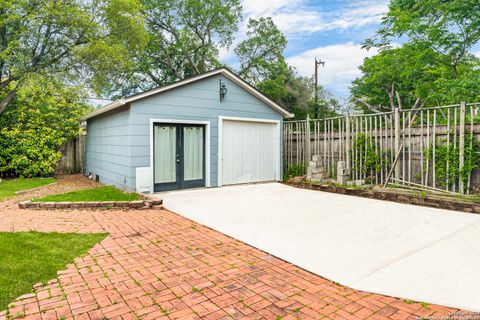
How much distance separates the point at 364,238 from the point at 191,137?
5.52 meters

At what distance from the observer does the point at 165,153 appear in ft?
26.1

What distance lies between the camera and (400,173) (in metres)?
7.47

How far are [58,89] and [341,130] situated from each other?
10.8 metres

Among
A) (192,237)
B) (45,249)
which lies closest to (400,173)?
(192,237)

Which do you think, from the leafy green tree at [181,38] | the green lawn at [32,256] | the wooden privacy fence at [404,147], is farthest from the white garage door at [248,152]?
the leafy green tree at [181,38]

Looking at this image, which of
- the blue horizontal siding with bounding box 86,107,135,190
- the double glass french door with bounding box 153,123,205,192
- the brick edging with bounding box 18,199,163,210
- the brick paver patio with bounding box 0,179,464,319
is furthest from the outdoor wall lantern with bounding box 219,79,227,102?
the brick paver patio with bounding box 0,179,464,319

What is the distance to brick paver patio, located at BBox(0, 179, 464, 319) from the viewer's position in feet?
7.70

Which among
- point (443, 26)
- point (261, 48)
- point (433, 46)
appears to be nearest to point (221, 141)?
point (443, 26)

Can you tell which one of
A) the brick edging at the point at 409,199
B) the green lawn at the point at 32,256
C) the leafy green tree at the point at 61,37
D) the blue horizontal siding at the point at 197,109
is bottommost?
the green lawn at the point at 32,256

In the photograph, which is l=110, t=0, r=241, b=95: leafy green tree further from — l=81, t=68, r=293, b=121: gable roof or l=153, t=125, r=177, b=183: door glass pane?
l=153, t=125, r=177, b=183: door glass pane

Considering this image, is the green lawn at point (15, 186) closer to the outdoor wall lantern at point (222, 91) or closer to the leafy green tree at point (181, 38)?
the outdoor wall lantern at point (222, 91)

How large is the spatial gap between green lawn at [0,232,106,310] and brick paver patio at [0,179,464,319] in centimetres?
13

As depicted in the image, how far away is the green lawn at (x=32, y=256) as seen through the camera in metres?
2.77

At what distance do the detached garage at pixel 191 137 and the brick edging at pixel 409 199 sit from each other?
98.5 inches
